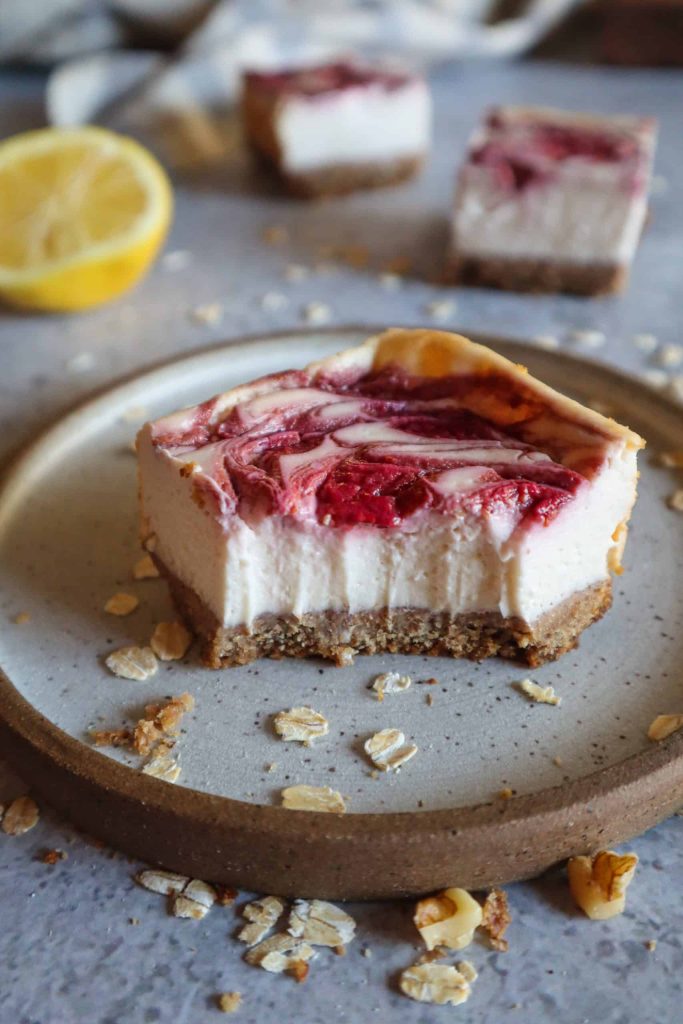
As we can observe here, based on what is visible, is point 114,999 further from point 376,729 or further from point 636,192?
point 636,192

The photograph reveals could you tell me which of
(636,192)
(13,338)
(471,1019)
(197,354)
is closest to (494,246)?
(636,192)

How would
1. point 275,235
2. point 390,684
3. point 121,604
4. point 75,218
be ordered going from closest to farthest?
1. point 390,684
2. point 121,604
3. point 75,218
4. point 275,235

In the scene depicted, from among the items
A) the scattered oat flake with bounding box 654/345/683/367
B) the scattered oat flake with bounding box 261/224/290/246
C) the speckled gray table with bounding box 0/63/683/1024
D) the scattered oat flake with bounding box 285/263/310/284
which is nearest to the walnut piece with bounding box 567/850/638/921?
the speckled gray table with bounding box 0/63/683/1024

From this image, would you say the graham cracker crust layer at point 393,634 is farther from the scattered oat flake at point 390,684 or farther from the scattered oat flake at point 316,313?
the scattered oat flake at point 316,313

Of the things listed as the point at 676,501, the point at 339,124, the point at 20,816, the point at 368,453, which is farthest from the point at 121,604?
the point at 339,124

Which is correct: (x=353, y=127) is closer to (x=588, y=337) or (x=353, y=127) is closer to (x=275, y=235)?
(x=275, y=235)

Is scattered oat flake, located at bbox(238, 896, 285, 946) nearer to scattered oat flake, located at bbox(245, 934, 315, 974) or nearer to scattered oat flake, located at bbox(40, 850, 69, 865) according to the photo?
scattered oat flake, located at bbox(245, 934, 315, 974)

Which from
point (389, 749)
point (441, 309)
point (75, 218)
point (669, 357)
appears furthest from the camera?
point (441, 309)
